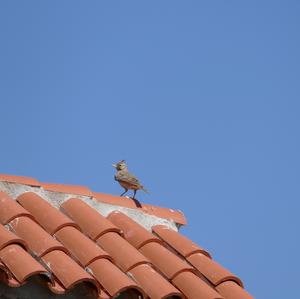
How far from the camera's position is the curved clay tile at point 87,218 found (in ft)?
21.0

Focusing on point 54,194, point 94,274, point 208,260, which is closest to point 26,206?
point 54,194

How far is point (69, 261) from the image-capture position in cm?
559

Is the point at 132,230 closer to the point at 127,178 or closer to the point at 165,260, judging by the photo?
the point at 165,260

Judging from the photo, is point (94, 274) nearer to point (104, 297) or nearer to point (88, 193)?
point (104, 297)

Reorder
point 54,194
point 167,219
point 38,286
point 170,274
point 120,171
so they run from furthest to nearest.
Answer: point 120,171
point 167,219
point 54,194
point 170,274
point 38,286

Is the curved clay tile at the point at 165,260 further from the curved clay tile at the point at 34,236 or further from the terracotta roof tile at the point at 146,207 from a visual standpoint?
the curved clay tile at the point at 34,236

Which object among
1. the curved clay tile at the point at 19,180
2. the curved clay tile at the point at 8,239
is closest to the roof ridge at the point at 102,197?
the curved clay tile at the point at 19,180

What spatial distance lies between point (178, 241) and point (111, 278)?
1.37 meters

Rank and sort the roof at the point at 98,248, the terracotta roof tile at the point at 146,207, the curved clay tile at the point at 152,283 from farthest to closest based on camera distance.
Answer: the terracotta roof tile at the point at 146,207, the curved clay tile at the point at 152,283, the roof at the point at 98,248

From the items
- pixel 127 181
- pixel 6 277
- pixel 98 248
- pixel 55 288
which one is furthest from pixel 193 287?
pixel 127 181

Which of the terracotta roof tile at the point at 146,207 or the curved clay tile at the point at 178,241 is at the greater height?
the terracotta roof tile at the point at 146,207

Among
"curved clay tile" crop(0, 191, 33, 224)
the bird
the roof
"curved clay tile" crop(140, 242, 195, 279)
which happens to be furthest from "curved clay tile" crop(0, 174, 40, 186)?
the bird

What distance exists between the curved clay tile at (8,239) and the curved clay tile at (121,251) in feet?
2.60

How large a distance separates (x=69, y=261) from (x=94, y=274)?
0.71 feet
